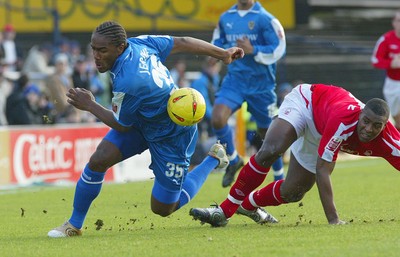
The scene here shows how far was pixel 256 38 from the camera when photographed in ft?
44.1

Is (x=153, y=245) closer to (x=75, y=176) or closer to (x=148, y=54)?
(x=148, y=54)

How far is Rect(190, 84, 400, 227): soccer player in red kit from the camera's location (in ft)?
27.6

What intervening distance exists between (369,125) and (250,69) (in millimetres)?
5439

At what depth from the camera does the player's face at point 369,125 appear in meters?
8.27

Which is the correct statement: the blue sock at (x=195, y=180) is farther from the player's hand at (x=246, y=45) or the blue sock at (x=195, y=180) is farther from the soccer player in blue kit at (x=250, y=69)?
the soccer player in blue kit at (x=250, y=69)

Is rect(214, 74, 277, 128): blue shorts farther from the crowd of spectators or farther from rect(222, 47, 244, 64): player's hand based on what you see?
the crowd of spectators

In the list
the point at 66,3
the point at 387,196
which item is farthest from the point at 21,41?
the point at 387,196

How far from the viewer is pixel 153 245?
26.2ft

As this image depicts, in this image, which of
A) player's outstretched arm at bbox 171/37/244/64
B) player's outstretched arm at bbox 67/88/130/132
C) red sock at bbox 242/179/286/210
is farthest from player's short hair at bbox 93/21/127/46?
red sock at bbox 242/179/286/210

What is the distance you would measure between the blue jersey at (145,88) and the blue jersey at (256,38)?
437 centimetres

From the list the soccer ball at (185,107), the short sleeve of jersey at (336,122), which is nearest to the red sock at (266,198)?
the short sleeve of jersey at (336,122)

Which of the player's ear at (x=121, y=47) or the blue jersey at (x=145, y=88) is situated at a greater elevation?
the player's ear at (x=121, y=47)

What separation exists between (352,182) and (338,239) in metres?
8.07

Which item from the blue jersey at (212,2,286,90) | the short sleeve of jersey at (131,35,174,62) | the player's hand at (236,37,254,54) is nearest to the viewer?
the short sleeve of jersey at (131,35,174,62)
